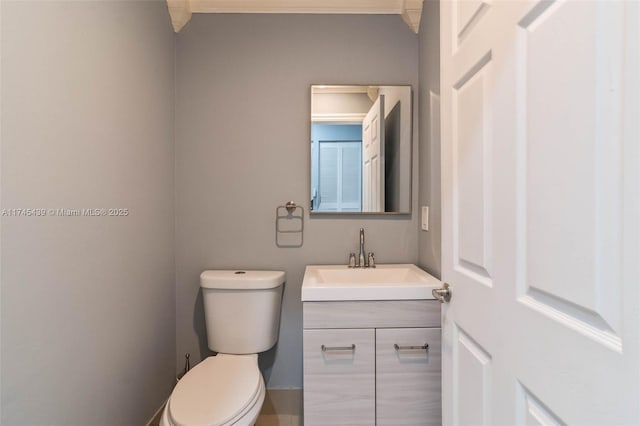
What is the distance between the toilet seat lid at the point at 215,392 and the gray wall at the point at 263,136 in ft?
1.38

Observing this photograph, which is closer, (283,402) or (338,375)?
(338,375)

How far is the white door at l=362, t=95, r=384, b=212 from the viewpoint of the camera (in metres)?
1.74

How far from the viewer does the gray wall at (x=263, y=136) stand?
1756 mm

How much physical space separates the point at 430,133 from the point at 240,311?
1309 millimetres

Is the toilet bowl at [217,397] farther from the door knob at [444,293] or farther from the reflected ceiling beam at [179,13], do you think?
the reflected ceiling beam at [179,13]

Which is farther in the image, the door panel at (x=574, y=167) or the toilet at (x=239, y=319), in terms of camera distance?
the toilet at (x=239, y=319)

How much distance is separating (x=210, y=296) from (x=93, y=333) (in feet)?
1.76

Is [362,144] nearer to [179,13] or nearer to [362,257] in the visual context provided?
[362,257]

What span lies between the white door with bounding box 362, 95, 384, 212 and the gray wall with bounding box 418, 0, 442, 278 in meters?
0.22

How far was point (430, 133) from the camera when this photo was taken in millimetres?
1586

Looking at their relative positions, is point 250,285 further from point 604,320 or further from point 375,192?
point 604,320

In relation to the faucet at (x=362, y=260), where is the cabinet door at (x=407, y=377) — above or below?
below

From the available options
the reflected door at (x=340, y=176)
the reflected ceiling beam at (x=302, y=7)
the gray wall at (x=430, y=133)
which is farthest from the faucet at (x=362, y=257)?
the reflected ceiling beam at (x=302, y=7)

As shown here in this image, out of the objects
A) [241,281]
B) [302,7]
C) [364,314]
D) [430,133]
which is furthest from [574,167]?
[302,7]
